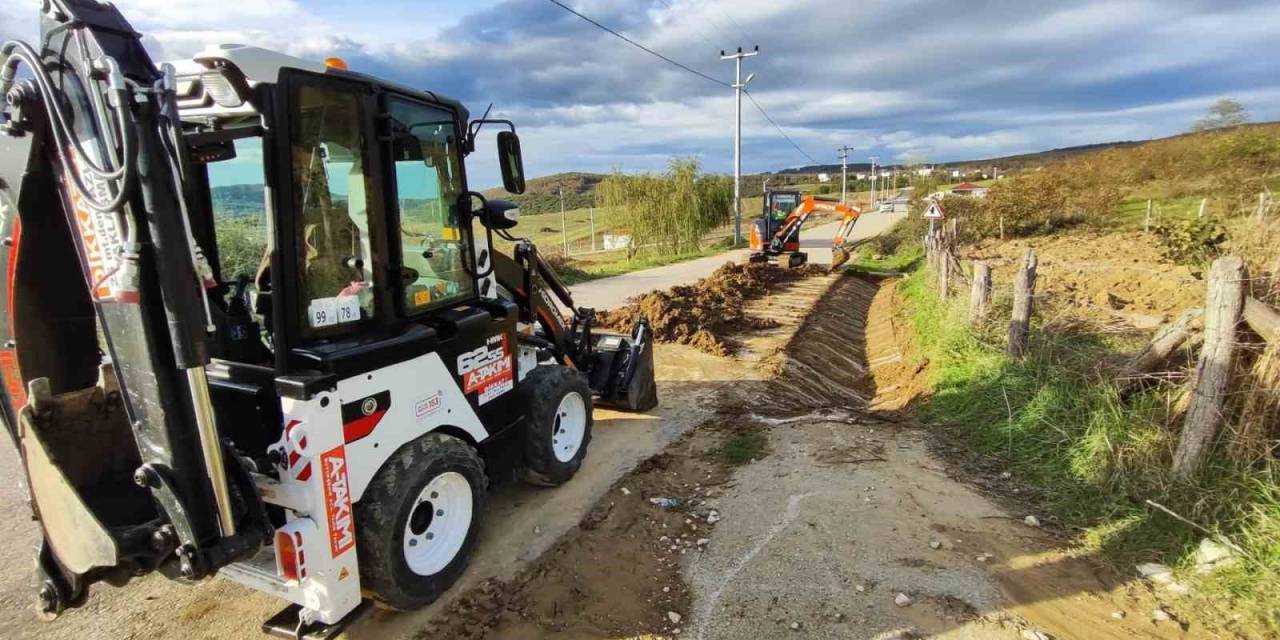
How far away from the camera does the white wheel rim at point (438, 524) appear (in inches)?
138

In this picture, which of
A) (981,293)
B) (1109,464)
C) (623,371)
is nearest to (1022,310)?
(981,293)

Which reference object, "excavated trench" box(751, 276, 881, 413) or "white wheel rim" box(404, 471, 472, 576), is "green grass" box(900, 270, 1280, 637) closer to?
"excavated trench" box(751, 276, 881, 413)

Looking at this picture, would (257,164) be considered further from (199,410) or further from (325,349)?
(199,410)

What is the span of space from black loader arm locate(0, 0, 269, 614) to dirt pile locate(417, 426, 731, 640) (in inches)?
47.8

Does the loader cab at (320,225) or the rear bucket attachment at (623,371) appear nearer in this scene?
the loader cab at (320,225)

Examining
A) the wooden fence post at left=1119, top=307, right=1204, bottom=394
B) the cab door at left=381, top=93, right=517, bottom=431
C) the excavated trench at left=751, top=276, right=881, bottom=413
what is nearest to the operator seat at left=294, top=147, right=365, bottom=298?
the cab door at left=381, top=93, right=517, bottom=431

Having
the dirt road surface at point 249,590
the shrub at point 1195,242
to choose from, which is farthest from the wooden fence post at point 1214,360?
the shrub at point 1195,242

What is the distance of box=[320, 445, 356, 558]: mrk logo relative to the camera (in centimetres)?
298

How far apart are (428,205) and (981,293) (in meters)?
6.41

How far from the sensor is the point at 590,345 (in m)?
6.47

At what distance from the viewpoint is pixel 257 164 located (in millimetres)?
3246

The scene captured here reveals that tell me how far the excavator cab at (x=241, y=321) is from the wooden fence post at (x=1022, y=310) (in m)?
5.08

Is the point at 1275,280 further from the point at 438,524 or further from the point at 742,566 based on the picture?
the point at 438,524

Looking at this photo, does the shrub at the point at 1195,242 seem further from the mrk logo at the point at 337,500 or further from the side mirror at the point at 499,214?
the mrk logo at the point at 337,500
